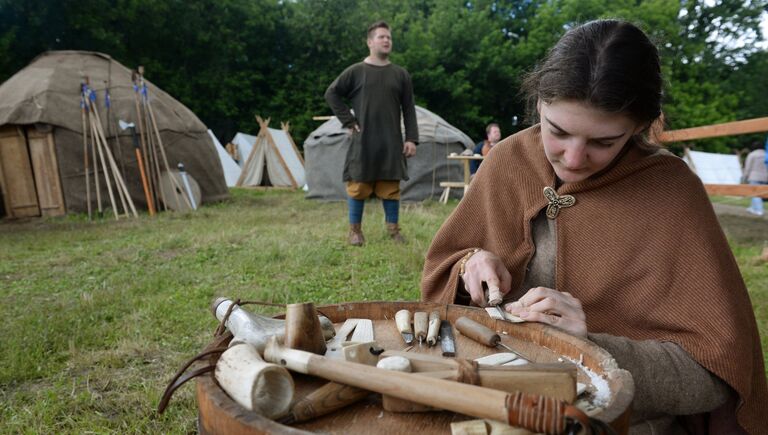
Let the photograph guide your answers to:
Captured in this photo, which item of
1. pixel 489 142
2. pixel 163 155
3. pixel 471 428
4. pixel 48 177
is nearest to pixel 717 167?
pixel 489 142

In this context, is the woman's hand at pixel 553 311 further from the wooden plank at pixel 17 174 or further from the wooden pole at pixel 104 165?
the wooden plank at pixel 17 174

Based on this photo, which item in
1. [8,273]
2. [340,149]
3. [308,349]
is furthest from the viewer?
[340,149]

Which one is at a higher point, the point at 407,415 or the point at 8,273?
the point at 407,415

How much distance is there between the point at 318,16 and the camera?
22984 mm

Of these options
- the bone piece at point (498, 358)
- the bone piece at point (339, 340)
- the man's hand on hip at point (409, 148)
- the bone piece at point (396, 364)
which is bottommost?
the bone piece at point (498, 358)

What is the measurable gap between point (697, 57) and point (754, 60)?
3499mm

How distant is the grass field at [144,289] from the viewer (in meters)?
2.29

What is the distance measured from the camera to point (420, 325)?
124 cm

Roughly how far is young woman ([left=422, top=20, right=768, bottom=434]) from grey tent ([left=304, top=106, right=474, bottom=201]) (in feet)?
29.4

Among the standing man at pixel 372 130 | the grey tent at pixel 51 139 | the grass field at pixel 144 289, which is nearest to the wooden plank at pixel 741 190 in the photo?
the grass field at pixel 144 289

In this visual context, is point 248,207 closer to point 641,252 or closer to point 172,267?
point 172,267

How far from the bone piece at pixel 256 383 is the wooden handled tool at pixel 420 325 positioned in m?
0.44

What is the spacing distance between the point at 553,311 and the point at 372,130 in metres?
4.38

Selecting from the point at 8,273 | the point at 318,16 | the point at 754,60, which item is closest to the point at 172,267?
the point at 8,273
